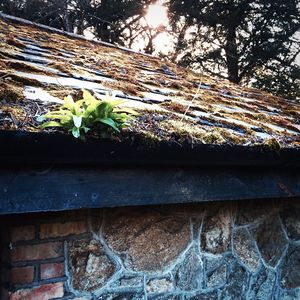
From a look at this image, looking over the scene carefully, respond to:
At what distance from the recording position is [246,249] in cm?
239

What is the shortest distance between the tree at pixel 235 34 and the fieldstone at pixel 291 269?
11603mm

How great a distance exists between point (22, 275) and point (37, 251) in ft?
0.38

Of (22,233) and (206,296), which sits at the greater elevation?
(22,233)

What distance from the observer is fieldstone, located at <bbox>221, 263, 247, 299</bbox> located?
229cm

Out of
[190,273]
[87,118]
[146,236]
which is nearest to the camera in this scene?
[87,118]

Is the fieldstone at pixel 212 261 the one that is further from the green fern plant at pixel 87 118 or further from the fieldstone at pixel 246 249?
the green fern plant at pixel 87 118

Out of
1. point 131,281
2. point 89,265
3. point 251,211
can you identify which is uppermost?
point 251,211

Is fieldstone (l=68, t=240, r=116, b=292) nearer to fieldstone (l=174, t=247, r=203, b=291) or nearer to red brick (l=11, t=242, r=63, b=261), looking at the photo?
red brick (l=11, t=242, r=63, b=261)

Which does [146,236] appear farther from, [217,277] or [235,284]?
[235,284]

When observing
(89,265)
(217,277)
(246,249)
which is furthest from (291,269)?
(89,265)

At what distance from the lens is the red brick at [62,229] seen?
1.71 meters

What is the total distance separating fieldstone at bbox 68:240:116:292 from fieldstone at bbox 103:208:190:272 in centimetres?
8

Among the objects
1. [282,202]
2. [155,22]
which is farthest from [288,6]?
[282,202]

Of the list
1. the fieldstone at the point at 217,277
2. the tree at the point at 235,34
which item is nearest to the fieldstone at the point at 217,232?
the fieldstone at the point at 217,277
